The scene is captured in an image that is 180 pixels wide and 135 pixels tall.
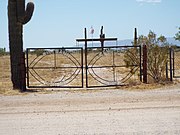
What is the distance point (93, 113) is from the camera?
1002 centimetres

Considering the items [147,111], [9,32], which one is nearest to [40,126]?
[147,111]

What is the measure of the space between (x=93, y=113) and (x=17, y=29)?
748 cm

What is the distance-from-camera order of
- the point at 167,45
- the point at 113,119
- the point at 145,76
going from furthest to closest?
the point at 167,45 → the point at 145,76 → the point at 113,119

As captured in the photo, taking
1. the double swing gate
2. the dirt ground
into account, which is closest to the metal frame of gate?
the double swing gate

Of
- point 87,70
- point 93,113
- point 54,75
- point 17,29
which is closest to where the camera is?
point 93,113

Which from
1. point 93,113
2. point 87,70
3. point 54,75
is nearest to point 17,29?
point 87,70

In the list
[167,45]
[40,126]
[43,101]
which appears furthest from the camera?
[167,45]

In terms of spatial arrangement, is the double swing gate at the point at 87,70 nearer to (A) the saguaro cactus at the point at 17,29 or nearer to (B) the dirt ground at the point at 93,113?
(A) the saguaro cactus at the point at 17,29

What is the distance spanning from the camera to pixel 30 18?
16172 mm

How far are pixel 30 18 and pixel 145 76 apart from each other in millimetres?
6212

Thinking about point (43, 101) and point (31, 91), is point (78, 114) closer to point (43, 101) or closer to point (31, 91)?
point (43, 101)

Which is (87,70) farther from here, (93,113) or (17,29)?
(93,113)

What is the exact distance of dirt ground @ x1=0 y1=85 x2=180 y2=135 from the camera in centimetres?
801

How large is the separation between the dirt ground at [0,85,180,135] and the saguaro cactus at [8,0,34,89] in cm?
189
